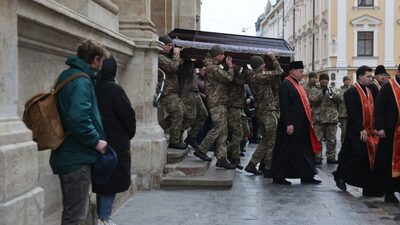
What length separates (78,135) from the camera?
463cm

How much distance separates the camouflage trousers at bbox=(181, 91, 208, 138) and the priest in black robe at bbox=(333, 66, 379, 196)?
261 centimetres

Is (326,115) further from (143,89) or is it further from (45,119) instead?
(45,119)

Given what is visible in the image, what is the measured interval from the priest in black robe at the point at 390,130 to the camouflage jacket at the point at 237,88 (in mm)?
2590

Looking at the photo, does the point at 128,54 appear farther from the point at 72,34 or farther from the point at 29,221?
the point at 29,221

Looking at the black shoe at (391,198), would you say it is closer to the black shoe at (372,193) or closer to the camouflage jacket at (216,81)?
the black shoe at (372,193)

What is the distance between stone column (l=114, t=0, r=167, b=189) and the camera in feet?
29.0

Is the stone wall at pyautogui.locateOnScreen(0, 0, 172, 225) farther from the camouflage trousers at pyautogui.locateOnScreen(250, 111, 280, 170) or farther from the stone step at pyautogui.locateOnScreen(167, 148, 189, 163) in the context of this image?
the camouflage trousers at pyautogui.locateOnScreen(250, 111, 280, 170)

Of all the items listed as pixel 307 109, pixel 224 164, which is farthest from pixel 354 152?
pixel 224 164

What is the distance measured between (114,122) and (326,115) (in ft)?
28.7

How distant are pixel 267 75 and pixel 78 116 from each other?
5870mm


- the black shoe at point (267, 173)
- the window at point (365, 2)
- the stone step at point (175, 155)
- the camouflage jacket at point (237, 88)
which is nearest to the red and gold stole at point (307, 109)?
the black shoe at point (267, 173)

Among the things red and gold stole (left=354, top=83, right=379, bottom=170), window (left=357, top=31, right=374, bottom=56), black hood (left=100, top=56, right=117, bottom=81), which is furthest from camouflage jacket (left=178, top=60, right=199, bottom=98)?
window (left=357, top=31, right=374, bottom=56)

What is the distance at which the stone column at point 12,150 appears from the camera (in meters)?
4.18

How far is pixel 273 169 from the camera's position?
9914 millimetres
